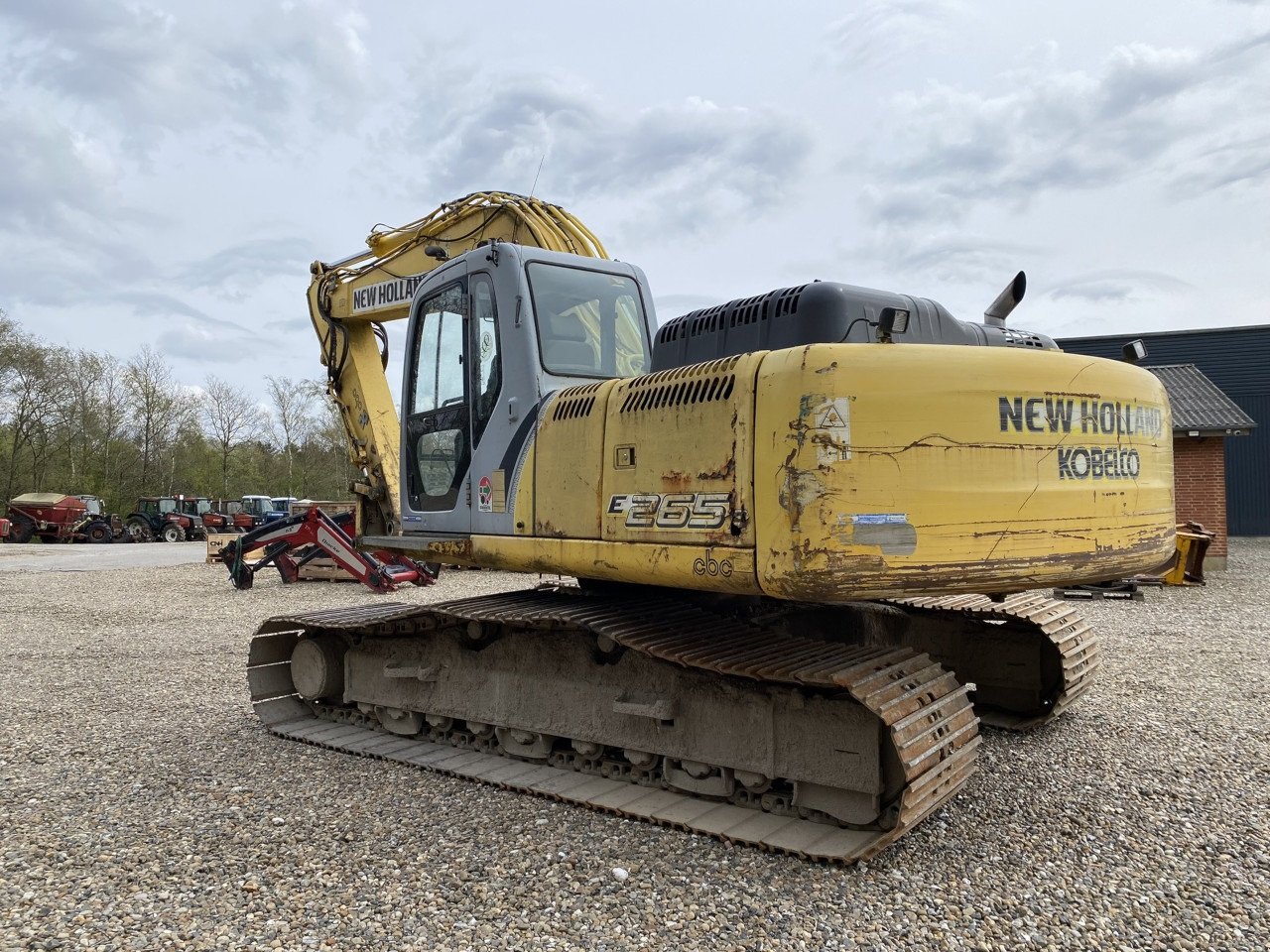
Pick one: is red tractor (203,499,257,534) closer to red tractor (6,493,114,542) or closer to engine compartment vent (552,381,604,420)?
red tractor (6,493,114,542)

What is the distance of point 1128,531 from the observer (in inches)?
157

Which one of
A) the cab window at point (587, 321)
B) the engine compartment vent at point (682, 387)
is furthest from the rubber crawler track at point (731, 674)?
the cab window at point (587, 321)

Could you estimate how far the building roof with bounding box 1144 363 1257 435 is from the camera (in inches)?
671

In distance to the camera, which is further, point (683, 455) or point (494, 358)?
point (494, 358)

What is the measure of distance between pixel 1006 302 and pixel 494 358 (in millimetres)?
2750

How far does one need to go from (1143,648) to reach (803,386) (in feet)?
23.5

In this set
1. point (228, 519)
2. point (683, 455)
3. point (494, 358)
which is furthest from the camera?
point (228, 519)

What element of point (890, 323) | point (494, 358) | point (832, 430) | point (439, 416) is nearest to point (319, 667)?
point (439, 416)

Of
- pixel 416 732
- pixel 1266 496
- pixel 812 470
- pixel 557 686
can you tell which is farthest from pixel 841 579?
pixel 1266 496

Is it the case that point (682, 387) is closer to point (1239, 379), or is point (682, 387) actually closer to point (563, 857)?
point (563, 857)

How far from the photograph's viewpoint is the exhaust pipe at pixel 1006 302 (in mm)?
4594

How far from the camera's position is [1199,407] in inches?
727

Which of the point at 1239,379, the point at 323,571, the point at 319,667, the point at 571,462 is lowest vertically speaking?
the point at 323,571

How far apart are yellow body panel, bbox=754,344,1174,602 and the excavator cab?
1.78m
